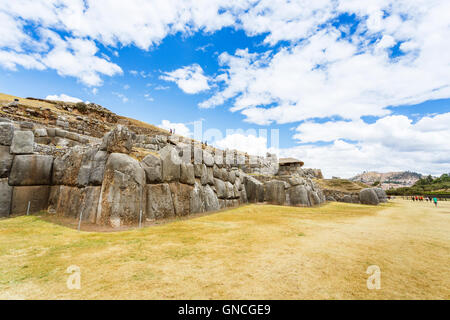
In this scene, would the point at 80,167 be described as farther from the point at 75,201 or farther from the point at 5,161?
the point at 5,161

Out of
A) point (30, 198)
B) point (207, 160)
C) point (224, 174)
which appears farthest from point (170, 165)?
point (30, 198)

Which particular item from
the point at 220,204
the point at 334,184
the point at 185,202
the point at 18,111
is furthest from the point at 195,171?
the point at 334,184

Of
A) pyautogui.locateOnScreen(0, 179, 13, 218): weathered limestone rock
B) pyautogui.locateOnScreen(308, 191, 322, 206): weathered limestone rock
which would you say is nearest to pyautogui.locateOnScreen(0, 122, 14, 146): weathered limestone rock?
pyautogui.locateOnScreen(0, 179, 13, 218): weathered limestone rock

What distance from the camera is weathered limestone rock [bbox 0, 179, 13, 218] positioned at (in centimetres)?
989

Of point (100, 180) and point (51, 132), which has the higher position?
point (51, 132)

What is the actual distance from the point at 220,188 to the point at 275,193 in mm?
7322

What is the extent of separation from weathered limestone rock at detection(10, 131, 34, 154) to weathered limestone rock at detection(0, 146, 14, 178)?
25 centimetres

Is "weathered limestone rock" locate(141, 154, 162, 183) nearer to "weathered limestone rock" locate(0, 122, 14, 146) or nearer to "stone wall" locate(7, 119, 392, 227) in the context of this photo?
"stone wall" locate(7, 119, 392, 227)

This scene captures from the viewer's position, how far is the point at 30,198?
1105 centimetres

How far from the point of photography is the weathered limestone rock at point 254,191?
21.9 m

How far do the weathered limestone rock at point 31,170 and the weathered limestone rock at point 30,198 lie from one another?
0.32 meters

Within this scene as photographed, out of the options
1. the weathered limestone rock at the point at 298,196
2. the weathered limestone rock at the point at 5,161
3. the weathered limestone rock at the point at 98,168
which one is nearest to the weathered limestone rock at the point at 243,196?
the weathered limestone rock at the point at 298,196

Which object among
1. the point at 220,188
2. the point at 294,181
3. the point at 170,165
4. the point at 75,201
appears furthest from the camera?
the point at 294,181
